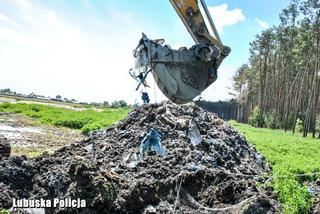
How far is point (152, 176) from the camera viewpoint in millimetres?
8609

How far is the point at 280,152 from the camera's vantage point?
1661cm

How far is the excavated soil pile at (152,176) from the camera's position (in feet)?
23.0

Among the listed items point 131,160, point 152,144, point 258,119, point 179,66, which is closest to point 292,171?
point 152,144

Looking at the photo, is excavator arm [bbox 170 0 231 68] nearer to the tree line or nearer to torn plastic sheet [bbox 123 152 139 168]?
torn plastic sheet [bbox 123 152 139 168]

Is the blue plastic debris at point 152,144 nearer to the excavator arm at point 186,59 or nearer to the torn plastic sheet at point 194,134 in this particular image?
the torn plastic sheet at point 194,134

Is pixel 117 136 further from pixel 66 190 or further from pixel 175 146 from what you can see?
pixel 66 190

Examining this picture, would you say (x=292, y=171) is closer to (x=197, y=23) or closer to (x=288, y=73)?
A: (x=197, y=23)

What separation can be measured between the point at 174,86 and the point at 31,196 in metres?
3.23

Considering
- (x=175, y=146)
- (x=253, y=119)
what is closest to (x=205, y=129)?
(x=175, y=146)

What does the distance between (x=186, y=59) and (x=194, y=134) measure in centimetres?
459

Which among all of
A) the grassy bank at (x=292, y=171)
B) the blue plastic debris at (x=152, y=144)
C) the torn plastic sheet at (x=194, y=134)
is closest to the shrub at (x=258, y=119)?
the grassy bank at (x=292, y=171)

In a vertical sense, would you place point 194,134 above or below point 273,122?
above

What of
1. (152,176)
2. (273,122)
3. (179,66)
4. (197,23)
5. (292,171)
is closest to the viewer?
(179,66)

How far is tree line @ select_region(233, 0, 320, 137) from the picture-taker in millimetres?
31625
